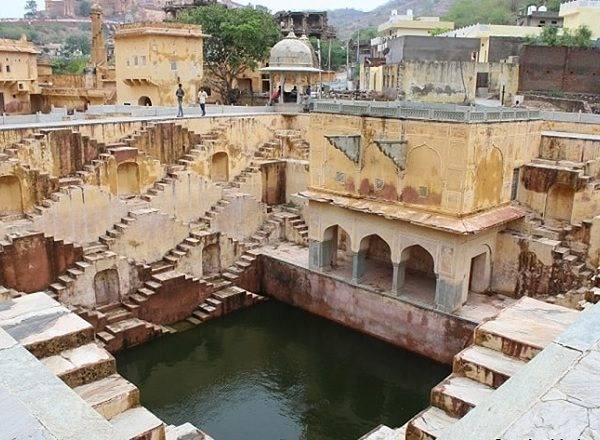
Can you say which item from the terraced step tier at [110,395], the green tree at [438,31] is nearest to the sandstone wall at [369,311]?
the terraced step tier at [110,395]

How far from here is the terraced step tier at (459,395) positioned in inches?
225

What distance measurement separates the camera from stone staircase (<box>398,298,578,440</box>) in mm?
5602

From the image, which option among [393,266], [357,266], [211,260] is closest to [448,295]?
[393,266]

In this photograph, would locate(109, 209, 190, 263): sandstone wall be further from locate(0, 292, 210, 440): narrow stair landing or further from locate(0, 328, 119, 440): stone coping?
locate(0, 328, 119, 440): stone coping

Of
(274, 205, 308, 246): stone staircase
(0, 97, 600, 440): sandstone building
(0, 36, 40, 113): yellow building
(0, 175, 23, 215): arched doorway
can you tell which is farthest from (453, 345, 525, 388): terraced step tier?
(0, 36, 40, 113): yellow building

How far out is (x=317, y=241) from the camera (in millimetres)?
17922

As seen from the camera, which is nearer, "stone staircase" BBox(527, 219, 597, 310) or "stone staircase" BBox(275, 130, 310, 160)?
"stone staircase" BBox(527, 219, 597, 310)

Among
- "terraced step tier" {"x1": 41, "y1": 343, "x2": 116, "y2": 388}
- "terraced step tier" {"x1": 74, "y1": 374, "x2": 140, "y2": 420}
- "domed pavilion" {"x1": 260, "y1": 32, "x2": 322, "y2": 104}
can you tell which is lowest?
"terraced step tier" {"x1": 74, "y1": 374, "x2": 140, "y2": 420}

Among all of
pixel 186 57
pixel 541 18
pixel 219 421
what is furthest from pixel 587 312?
pixel 541 18

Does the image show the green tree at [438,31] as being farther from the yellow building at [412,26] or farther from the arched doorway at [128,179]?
the arched doorway at [128,179]

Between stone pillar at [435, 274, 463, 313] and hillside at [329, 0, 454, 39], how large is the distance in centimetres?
9745

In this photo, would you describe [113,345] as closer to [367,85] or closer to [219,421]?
[219,421]

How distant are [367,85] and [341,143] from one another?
25.3 m

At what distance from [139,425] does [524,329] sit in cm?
384
